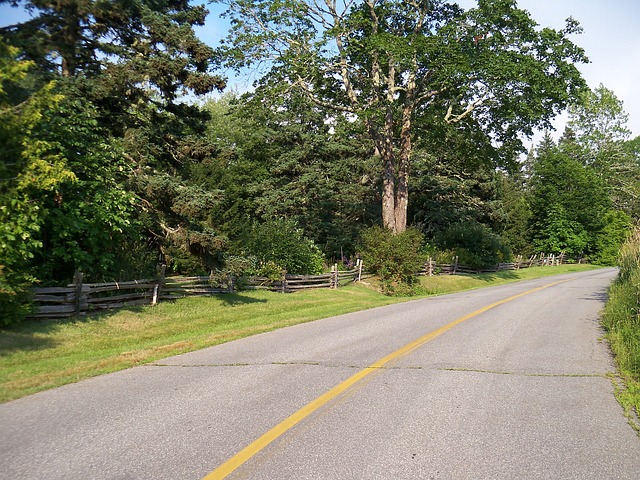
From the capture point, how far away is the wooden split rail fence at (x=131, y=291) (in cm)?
1162

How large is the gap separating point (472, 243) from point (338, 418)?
34189 millimetres

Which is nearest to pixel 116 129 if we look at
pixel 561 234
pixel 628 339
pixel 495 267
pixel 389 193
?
pixel 628 339

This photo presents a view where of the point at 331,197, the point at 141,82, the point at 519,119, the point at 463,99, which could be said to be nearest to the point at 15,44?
the point at 141,82

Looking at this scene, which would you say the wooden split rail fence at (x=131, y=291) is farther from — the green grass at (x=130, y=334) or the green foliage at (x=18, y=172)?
the green foliage at (x=18, y=172)

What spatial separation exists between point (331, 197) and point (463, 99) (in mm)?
13421

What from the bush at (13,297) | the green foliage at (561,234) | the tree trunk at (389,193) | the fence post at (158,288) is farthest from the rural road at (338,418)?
the green foliage at (561,234)

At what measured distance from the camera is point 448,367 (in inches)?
295

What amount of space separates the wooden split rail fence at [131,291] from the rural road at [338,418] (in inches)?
184

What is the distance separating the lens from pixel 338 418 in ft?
17.3

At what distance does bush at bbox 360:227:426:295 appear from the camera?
80.9 feet

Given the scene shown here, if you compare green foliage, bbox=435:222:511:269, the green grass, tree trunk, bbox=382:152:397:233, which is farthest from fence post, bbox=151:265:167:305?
green foliage, bbox=435:222:511:269

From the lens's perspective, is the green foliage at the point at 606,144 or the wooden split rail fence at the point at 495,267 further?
the green foliage at the point at 606,144

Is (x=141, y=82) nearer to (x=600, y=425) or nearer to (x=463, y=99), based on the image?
→ (x=600, y=425)

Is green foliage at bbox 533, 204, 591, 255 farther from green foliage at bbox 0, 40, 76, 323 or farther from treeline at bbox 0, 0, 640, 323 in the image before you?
green foliage at bbox 0, 40, 76, 323
